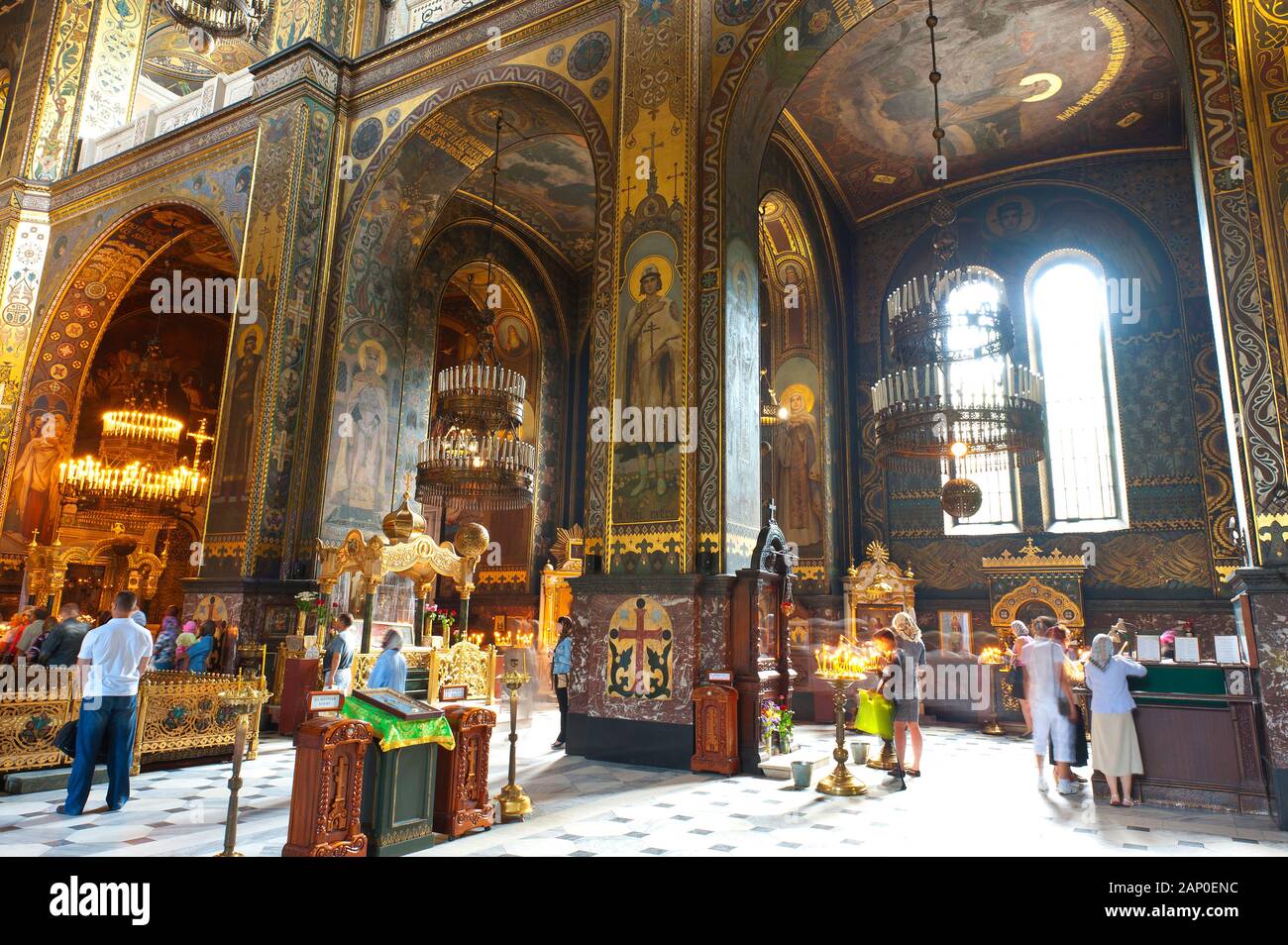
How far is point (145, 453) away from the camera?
1717 cm

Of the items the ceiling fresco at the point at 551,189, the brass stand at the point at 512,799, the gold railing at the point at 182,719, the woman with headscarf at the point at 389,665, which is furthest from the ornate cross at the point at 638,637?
the ceiling fresco at the point at 551,189

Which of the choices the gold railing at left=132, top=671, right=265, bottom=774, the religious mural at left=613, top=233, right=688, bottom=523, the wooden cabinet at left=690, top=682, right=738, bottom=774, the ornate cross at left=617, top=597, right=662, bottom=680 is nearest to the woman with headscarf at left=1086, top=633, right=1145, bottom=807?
the wooden cabinet at left=690, top=682, right=738, bottom=774

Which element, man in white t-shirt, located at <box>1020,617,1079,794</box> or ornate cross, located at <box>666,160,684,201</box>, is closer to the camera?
man in white t-shirt, located at <box>1020,617,1079,794</box>

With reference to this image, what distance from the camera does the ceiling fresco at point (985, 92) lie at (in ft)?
33.0

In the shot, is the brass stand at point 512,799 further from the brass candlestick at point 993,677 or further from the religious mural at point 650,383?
the brass candlestick at point 993,677

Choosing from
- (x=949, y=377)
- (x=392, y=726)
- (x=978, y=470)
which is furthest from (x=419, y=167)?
(x=392, y=726)

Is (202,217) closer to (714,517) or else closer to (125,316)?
(125,316)

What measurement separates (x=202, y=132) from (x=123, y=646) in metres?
10.8

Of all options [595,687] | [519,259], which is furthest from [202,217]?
[595,687]

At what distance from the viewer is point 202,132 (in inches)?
515

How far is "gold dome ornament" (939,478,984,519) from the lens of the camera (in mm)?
11023

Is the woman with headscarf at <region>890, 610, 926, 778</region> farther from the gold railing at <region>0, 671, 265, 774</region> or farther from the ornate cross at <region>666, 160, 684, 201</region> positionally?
the gold railing at <region>0, 671, 265, 774</region>

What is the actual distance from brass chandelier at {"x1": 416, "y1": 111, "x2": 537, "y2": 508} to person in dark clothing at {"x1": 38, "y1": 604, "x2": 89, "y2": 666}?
4610mm

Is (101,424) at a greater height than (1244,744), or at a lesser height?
greater
